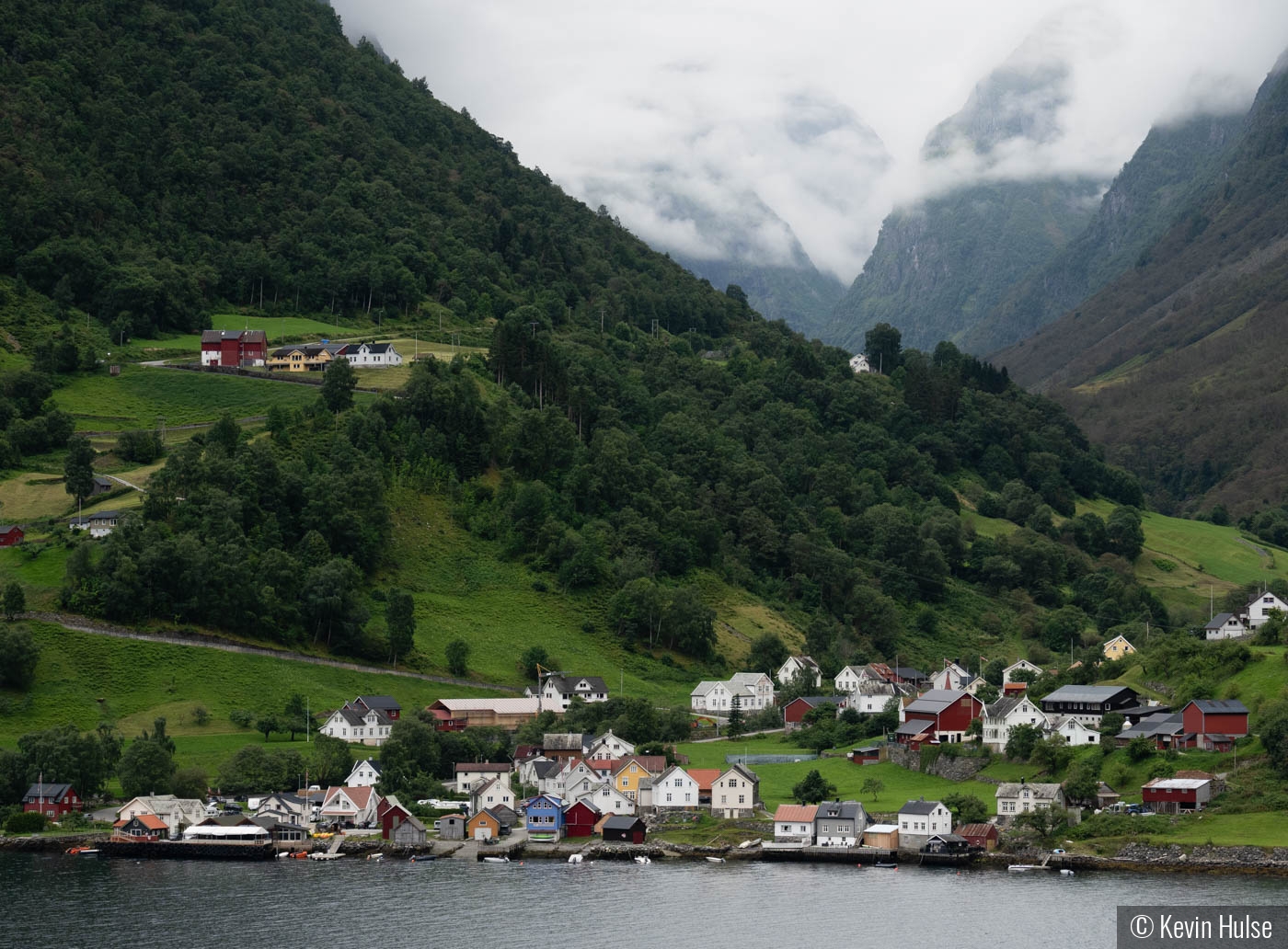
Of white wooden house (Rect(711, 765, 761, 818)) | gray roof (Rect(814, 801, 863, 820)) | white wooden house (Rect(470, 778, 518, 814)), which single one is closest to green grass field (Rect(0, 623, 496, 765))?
white wooden house (Rect(470, 778, 518, 814))

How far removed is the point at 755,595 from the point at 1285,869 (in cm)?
8593

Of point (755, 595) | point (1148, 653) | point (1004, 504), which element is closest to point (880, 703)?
point (1148, 653)

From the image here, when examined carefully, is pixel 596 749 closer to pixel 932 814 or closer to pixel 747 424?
pixel 932 814

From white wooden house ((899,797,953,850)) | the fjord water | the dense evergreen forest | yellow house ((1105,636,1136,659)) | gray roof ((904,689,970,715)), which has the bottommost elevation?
the fjord water

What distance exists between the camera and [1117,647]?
462 feet

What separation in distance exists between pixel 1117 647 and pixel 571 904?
75.0 metres

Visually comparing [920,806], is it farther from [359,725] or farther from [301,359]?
[301,359]

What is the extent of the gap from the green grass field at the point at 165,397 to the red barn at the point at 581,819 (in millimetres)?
71931

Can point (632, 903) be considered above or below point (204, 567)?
below

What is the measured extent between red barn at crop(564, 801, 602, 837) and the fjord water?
883 cm

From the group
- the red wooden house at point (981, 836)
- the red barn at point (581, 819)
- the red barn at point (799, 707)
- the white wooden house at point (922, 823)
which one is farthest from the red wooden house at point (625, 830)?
the red barn at point (799, 707)

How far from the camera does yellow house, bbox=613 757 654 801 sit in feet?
344

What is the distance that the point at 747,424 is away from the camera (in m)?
197

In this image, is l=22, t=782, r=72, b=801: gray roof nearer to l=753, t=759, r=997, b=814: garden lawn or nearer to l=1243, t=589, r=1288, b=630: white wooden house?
l=753, t=759, r=997, b=814: garden lawn
